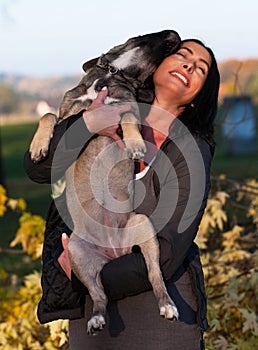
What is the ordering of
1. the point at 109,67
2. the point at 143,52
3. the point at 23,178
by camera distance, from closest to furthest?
the point at 143,52 < the point at 109,67 < the point at 23,178

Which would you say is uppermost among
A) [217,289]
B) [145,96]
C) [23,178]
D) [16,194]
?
[145,96]

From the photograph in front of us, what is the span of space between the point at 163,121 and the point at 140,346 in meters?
1.02

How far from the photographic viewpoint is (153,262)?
3.04 metres

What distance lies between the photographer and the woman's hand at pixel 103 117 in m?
3.14

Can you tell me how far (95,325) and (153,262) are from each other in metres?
0.36

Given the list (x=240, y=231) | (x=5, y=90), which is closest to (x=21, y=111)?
(x=5, y=90)

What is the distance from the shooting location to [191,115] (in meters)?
3.39

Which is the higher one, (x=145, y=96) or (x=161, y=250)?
(x=145, y=96)

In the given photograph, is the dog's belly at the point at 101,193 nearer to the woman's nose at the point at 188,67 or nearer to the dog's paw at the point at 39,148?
the dog's paw at the point at 39,148

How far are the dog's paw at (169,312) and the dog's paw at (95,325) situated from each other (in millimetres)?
251

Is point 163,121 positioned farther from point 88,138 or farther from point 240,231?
point 240,231

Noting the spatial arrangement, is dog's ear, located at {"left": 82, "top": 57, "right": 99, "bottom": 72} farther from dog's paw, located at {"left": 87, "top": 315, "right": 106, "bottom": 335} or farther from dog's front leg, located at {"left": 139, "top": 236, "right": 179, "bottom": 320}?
dog's paw, located at {"left": 87, "top": 315, "right": 106, "bottom": 335}

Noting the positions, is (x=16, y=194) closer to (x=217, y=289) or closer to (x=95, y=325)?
(x=217, y=289)

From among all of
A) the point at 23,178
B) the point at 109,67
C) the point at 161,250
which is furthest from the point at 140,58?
the point at 23,178
